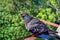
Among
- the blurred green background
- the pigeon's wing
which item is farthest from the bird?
the blurred green background

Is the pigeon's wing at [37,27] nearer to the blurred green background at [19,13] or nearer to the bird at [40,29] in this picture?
the bird at [40,29]

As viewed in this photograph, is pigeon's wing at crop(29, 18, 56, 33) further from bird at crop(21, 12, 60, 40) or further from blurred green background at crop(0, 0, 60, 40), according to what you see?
blurred green background at crop(0, 0, 60, 40)

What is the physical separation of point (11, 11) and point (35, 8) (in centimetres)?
30

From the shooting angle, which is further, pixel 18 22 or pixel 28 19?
pixel 18 22

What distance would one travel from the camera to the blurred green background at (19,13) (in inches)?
97.8

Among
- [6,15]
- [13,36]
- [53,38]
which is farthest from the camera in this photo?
[6,15]

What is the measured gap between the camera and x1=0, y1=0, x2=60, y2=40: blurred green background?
2.48 metres

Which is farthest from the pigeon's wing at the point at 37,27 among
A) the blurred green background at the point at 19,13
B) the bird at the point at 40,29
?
the blurred green background at the point at 19,13

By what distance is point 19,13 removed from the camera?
2.63 m

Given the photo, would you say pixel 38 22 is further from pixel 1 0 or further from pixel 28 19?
pixel 1 0

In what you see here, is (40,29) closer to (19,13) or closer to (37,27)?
(37,27)

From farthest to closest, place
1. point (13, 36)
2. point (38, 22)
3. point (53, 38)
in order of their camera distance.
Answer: point (13, 36)
point (38, 22)
point (53, 38)

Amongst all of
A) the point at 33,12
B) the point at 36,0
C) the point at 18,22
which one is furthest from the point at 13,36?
the point at 36,0

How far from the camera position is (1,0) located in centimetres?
275
